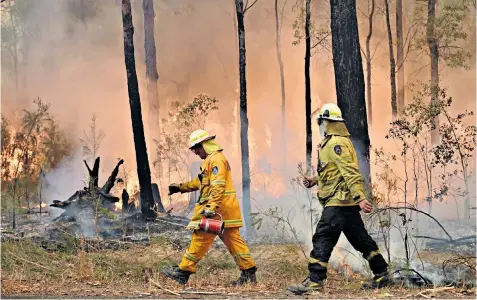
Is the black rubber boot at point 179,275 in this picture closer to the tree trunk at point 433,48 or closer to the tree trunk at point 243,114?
the tree trunk at point 243,114

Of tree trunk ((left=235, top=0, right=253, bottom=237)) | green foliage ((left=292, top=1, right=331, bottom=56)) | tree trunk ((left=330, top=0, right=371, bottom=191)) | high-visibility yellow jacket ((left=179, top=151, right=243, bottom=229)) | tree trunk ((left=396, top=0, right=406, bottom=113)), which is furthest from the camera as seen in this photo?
tree trunk ((left=396, top=0, right=406, bottom=113))

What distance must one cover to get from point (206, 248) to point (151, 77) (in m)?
Result: 13.8

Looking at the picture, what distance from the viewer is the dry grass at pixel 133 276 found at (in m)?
7.35

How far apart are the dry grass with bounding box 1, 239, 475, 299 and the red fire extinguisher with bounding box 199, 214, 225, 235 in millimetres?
670

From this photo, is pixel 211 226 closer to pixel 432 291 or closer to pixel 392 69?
pixel 432 291

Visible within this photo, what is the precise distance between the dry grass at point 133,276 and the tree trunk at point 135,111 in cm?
411

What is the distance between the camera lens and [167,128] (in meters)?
20.8

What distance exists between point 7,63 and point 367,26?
12.6 m

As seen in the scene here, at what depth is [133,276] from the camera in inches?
357

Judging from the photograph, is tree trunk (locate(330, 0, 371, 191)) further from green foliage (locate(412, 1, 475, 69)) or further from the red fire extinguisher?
green foliage (locate(412, 1, 475, 69))

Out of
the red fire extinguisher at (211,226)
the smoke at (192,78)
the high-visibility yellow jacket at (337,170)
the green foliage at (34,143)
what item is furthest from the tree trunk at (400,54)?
the red fire extinguisher at (211,226)

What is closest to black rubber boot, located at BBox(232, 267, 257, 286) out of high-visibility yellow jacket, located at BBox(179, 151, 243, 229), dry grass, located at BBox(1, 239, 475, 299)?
dry grass, located at BBox(1, 239, 475, 299)

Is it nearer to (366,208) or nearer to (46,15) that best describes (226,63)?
(46,15)

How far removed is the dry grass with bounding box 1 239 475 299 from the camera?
24.1ft
